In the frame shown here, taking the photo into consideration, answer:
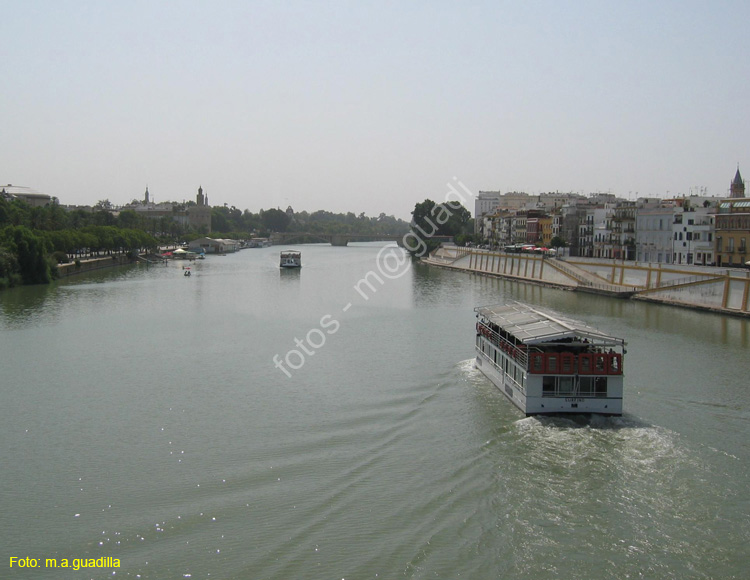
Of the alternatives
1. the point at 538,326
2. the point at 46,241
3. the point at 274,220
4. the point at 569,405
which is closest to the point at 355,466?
Answer: the point at 569,405

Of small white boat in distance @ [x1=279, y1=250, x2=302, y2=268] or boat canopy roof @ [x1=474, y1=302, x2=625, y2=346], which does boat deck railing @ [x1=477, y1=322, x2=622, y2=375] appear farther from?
small white boat in distance @ [x1=279, y1=250, x2=302, y2=268]

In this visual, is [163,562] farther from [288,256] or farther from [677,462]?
[288,256]

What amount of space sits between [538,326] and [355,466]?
580 cm

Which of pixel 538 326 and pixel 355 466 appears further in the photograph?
pixel 538 326

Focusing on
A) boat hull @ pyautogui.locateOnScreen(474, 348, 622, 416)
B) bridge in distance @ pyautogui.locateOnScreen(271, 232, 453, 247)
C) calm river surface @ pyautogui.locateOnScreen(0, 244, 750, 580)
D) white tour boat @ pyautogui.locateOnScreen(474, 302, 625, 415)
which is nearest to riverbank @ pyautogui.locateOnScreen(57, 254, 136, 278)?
calm river surface @ pyautogui.locateOnScreen(0, 244, 750, 580)

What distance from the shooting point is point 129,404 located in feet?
50.6

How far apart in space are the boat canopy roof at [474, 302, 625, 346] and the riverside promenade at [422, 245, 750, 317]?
50.4 feet

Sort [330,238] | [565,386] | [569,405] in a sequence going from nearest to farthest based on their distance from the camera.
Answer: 1. [569,405]
2. [565,386]
3. [330,238]

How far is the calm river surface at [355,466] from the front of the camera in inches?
364

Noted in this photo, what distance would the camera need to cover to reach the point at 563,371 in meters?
13.8

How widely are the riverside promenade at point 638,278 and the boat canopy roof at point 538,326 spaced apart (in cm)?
1538

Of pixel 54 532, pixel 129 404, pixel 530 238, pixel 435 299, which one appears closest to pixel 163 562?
pixel 54 532

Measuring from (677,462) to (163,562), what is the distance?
7949 mm

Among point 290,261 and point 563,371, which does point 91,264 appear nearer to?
point 290,261
